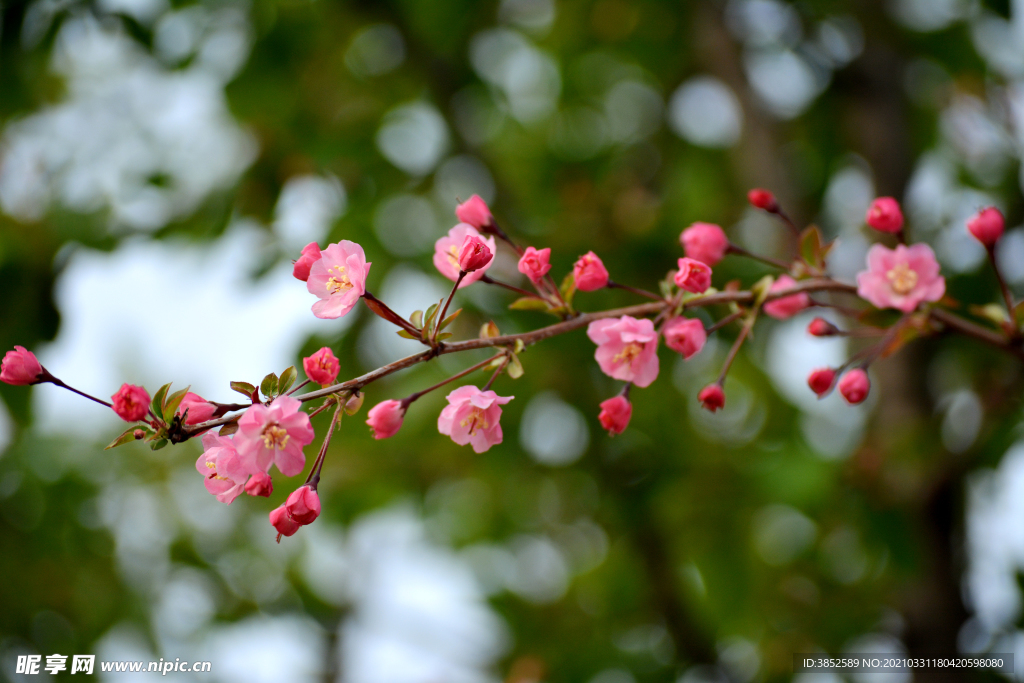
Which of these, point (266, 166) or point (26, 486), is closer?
point (266, 166)

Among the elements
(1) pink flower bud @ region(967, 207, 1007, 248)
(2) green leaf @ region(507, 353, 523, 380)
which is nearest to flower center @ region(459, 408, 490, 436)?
(2) green leaf @ region(507, 353, 523, 380)

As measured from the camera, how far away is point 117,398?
0.98 m

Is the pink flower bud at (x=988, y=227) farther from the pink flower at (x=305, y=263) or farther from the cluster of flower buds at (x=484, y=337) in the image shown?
the pink flower at (x=305, y=263)

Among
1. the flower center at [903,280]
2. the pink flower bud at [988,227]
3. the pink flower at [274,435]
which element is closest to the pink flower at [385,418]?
the pink flower at [274,435]

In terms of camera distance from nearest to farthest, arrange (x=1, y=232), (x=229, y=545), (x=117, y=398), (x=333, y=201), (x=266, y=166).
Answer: (x=117, y=398), (x=1, y=232), (x=266, y=166), (x=333, y=201), (x=229, y=545)

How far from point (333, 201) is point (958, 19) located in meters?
3.32

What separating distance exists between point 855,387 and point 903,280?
22cm

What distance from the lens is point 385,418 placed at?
3.69 feet

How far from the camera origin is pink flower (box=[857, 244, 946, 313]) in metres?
1.27

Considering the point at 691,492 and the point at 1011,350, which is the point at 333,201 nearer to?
the point at 691,492

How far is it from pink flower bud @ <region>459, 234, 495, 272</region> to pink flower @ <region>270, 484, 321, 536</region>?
44 cm

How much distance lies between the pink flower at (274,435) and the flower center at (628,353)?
22.4 inches

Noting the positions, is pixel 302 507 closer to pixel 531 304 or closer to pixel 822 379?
pixel 531 304

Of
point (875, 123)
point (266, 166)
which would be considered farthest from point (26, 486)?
point (875, 123)
